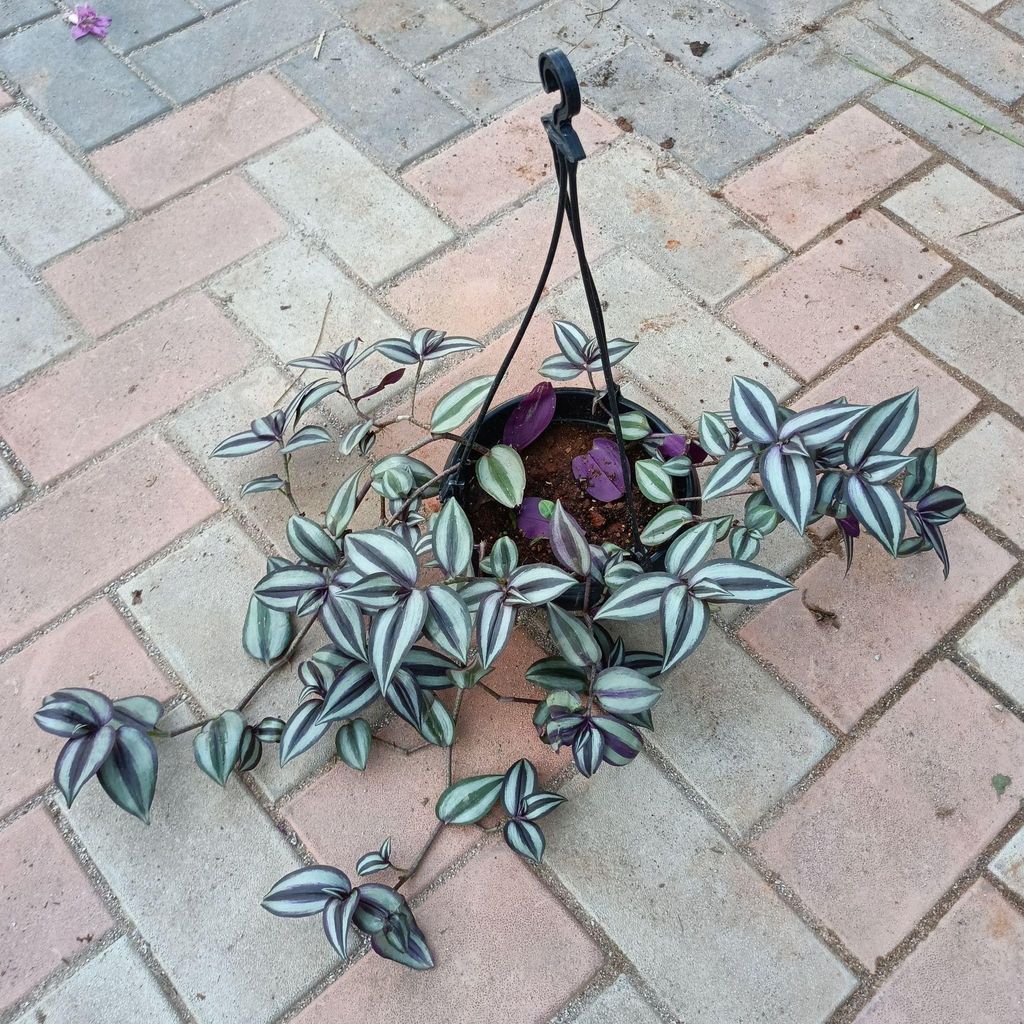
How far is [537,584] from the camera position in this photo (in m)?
1.01

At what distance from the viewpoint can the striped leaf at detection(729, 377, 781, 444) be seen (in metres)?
1.04

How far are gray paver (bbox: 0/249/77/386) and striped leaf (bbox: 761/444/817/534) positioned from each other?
4.02ft

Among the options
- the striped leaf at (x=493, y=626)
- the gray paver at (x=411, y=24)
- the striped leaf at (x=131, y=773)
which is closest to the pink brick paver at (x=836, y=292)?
the striped leaf at (x=493, y=626)

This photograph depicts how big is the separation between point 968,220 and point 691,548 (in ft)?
3.67

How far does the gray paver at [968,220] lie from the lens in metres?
1.67

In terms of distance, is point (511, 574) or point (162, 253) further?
point (162, 253)

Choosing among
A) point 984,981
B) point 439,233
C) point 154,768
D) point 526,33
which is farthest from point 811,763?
point 526,33

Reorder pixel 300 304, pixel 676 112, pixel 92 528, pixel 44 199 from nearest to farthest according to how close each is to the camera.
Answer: pixel 92 528 → pixel 300 304 → pixel 44 199 → pixel 676 112

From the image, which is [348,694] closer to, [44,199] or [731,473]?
[731,473]

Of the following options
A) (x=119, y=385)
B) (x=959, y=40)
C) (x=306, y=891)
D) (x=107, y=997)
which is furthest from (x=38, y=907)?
(x=959, y=40)

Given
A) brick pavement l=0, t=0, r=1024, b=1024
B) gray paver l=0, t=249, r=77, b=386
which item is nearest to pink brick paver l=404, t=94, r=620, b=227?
brick pavement l=0, t=0, r=1024, b=1024

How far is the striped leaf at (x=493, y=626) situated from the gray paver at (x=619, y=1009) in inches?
17.2

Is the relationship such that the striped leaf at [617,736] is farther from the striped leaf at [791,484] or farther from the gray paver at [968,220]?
the gray paver at [968,220]

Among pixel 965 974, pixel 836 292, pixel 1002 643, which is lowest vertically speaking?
pixel 965 974
